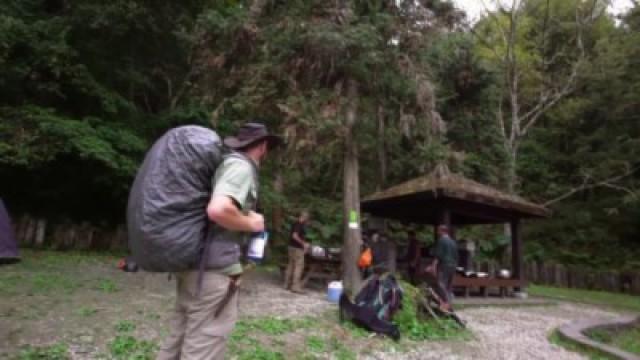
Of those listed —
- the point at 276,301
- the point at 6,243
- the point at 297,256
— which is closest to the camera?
the point at 6,243

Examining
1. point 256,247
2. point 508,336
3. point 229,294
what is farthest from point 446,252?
point 229,294

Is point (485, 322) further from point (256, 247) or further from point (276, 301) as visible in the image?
point (256, 247)

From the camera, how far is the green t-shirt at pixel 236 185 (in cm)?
299

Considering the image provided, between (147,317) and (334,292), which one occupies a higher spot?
(334,292)

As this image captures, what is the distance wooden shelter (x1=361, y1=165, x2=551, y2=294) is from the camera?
44.6 feet

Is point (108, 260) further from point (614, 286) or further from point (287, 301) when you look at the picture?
point (614, 286)

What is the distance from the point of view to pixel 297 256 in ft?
40.7

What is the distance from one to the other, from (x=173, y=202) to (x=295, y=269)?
948 cm

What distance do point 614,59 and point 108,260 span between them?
21677 millimetres

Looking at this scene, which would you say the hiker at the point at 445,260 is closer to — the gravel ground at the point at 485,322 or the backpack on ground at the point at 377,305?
the gravel ground at the point at 485,322

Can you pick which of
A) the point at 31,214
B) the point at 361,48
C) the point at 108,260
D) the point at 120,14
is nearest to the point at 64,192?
the point at 31,214

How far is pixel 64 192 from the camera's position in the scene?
18.2 meters

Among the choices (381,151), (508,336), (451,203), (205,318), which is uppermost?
(381,151)

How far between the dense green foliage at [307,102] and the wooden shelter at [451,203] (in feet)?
3.63
